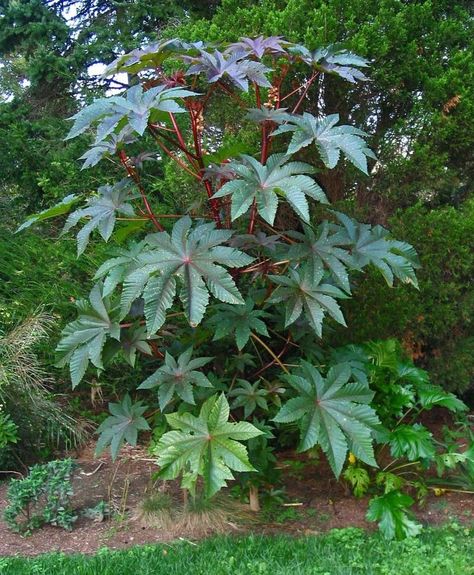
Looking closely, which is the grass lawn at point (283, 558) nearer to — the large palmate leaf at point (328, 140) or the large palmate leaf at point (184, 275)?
the large palmate leaf at point (184, 275)

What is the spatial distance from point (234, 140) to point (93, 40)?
4081mm

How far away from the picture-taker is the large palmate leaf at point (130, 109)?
258 cm

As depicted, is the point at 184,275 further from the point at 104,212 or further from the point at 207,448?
the point at 207,448

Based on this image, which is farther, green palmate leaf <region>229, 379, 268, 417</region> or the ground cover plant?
green palmate leaf <region>229, 379, 268, 417</region>

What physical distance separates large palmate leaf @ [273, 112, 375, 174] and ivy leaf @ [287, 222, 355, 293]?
0.43 meters

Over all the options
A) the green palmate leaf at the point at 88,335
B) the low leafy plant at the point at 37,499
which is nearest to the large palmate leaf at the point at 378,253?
the green palmate leaf at the point at 88,335

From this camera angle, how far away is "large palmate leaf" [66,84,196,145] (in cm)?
258

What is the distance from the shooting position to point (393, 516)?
3188mm

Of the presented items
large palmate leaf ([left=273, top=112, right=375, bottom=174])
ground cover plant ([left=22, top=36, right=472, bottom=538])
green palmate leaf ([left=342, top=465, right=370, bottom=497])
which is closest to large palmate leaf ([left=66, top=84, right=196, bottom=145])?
ground cover plant ([left=22, top=36, right=472, bottom=538])

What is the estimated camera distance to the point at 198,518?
11.1ft

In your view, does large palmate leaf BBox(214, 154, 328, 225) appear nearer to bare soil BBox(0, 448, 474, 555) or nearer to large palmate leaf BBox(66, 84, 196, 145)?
large palmate leaf BBox(66, 84, 196, 145)

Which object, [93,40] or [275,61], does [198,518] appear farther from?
[93,40]

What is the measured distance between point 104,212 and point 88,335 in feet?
1.97

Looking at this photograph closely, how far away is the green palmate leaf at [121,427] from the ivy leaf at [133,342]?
0.31 m
